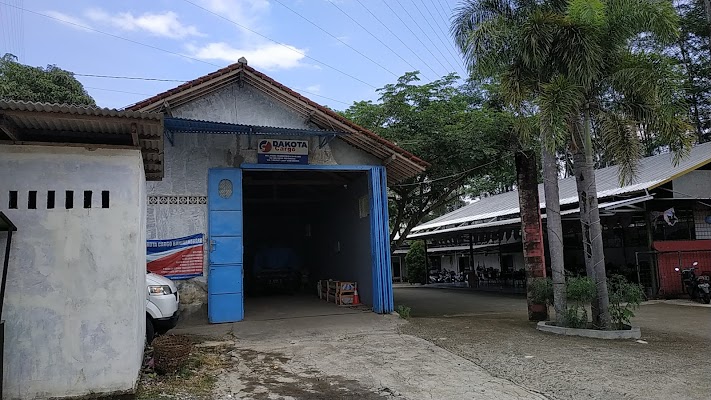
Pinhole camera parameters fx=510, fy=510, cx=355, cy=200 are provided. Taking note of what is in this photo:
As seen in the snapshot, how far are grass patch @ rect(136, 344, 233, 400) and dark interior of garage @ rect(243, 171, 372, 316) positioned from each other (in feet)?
18.5

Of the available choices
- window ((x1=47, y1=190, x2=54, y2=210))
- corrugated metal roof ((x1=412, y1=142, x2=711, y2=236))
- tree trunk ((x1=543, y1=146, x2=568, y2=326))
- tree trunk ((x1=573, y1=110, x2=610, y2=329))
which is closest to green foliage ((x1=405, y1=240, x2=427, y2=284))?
corrugated metal roof ((x1=412, y1=142, x2=711, y2=236))

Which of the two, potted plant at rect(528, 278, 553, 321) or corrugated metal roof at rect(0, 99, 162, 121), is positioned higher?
corrugated metal roof at rect(0, 99, 162, 121)

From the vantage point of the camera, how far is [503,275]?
23.7 metres

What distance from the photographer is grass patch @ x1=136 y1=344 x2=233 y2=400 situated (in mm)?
5609

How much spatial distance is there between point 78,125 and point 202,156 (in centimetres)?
568

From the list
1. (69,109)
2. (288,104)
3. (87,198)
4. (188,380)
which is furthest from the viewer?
(288,104)

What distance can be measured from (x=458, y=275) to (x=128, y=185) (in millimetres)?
27833

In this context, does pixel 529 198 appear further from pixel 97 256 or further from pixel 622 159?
pixel 97 256

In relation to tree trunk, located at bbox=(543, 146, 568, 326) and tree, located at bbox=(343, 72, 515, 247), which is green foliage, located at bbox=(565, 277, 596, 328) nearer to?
tree trunk, located at bbox=(543, 146, 568, 326)

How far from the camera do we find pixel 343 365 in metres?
7.09

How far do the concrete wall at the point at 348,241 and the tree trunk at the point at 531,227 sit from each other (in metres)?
3.58

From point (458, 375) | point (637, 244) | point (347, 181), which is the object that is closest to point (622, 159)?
point (458, 375)

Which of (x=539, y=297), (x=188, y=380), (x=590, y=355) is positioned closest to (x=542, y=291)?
(x=539, y=297)

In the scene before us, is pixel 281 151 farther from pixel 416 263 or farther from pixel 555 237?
pixel 416 263
